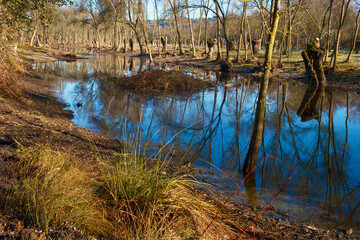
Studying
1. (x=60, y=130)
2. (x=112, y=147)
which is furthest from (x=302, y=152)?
(x=60, y=130)

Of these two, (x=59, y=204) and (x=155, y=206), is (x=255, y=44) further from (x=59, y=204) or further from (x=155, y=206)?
(x=59, y=204)

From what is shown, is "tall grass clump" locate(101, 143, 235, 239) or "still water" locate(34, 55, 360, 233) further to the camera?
"still water" locate(34, 55, 360, 233)

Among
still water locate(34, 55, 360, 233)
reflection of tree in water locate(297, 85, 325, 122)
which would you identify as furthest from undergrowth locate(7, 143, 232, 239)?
reflection of tree in water locate(297, 85, 325, 122)

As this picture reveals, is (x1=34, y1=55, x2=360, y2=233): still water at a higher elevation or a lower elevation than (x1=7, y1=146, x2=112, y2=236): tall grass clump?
lower

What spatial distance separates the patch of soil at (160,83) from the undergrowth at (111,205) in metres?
12.2

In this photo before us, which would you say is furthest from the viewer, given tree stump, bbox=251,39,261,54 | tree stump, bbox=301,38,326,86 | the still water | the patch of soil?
tree stump, bbox=251,39,261,54

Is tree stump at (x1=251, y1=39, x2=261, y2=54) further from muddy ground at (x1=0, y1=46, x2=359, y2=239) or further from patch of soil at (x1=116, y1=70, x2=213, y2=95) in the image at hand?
muddy ground at (x1=0, y1=46, x2=359, y2=239)

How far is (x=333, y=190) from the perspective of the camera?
17.2 feet

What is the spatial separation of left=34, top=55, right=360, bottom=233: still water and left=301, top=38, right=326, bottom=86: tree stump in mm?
2873

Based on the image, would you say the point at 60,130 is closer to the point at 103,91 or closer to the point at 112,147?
the point at 112,147

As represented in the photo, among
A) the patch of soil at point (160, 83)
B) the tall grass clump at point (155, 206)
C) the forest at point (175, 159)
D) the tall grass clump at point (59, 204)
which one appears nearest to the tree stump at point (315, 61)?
the forest at point (175, 159)

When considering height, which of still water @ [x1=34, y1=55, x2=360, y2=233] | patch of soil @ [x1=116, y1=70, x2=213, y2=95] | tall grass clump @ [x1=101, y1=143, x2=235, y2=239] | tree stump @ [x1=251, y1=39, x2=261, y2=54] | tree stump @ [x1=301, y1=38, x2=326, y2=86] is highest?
tree stump @ [x1=251, y1=39, x2=261, y2=54]

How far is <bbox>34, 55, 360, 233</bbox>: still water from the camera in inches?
192

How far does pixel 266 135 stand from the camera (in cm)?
852
